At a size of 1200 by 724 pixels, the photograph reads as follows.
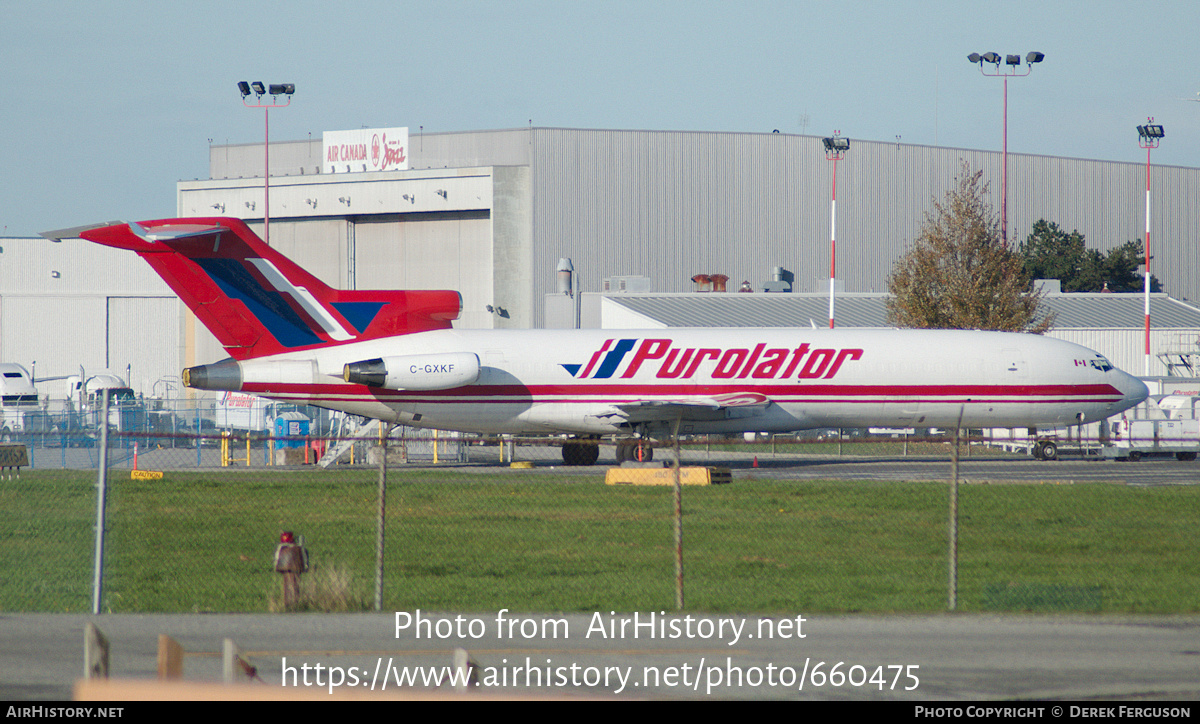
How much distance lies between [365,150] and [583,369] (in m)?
43.3

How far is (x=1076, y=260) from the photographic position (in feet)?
263

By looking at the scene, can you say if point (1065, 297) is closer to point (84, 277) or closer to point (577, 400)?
point (577, 400)

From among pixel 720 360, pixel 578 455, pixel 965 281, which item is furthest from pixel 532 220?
pixel 720 360

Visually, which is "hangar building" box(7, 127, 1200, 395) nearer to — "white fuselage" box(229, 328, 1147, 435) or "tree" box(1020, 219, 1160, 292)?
"tree" box(1020, 219, 1160, 292)

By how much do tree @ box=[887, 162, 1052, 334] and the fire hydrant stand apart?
35151 millimetres

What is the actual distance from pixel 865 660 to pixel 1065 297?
5557cm

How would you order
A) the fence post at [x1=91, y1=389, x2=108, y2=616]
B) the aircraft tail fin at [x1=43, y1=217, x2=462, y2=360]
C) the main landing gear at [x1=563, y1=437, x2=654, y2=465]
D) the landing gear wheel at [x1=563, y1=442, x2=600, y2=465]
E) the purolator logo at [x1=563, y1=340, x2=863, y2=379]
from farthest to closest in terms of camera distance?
the landing gear wheel at [x1=563, y1=442, x2=600, y2=465] < the main landing gear at [x1=563, y1=437, x2=654, y2=465] < the purolator logo at [x1=563, y1=340, x2=863, y2=379] < the aircraft tail fin at [x1=43, y1=217, x2=462, y2=360] < the fence post at [x1=91, y1=389, x2=108, y2=616]

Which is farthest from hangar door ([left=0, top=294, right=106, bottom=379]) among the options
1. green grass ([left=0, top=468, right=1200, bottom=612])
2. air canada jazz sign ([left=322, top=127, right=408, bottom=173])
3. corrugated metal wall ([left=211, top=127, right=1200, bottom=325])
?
green grass ([left=0, top=468, right=1200, bottom=612])

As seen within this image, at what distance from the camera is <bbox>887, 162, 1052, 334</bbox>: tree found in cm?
4375

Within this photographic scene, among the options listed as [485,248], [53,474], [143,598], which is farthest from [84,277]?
[143,598]

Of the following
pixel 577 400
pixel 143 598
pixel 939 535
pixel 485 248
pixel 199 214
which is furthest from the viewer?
pixel 199 214

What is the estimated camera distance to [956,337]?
34969mm

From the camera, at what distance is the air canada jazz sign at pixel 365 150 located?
71.7m
